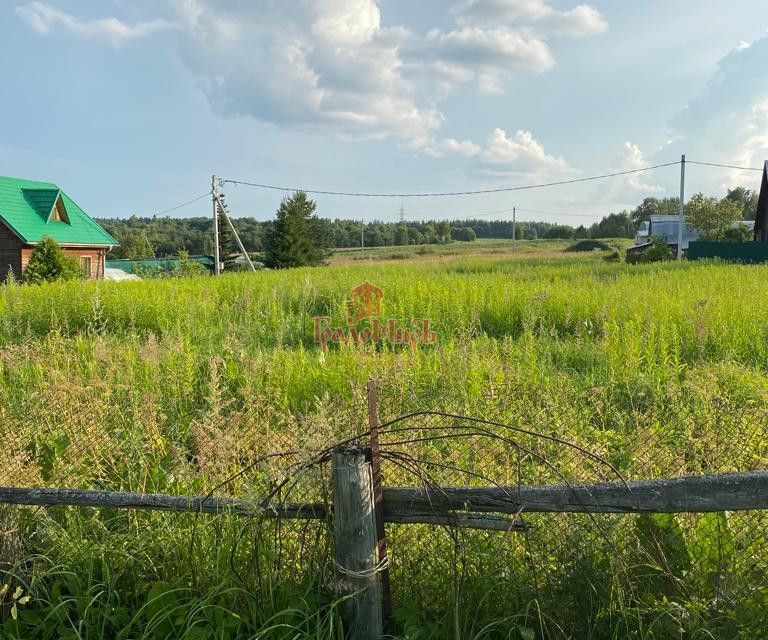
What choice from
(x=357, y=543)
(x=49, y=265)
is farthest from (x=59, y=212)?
(x=357, y=543)

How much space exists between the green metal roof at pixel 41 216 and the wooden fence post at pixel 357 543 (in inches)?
1053

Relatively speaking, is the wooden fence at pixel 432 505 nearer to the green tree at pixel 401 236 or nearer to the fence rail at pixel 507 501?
the fence rail at pixel 507 501

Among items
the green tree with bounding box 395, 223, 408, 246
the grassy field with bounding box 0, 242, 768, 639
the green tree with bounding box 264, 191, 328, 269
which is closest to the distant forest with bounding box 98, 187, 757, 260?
the green tree with bounding box 395, 223, 408, 246

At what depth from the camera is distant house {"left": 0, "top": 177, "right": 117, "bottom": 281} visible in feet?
79.6

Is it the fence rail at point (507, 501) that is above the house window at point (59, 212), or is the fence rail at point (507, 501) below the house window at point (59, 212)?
below

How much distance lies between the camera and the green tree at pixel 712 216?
47.2m

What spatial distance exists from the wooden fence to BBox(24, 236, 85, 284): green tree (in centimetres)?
2191

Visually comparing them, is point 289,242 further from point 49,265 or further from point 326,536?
point 326,536

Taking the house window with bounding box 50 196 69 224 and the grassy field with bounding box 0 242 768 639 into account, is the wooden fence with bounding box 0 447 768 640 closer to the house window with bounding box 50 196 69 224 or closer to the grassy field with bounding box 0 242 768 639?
the grassy field with bounding box 0 242 768 639

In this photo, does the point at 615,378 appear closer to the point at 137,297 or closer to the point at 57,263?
the point at 137,297

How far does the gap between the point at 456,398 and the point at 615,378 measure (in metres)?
1.82

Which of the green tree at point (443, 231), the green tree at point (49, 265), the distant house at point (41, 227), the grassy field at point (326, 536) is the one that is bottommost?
the grassy field at point (326, 536)

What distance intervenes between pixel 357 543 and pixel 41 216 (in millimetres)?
29531

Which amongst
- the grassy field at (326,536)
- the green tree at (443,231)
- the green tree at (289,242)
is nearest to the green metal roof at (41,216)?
the green tree at (289,242)
